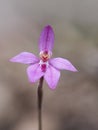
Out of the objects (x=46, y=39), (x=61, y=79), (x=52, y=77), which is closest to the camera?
(x=52, y=77)

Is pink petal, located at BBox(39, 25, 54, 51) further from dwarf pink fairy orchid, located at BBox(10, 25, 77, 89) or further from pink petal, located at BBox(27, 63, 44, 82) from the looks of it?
pink petal, located at BBox(27, 63, 44, 82)

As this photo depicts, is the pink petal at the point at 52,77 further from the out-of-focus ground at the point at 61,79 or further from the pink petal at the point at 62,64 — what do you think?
the out-of-focus ground at the point at 61,79

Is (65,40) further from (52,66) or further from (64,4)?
(52,66)

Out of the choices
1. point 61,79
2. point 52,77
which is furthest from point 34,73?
point 61,79

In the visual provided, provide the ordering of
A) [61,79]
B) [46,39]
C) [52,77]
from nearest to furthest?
1. [52,77]
2. [46,39]
3. [61,79]

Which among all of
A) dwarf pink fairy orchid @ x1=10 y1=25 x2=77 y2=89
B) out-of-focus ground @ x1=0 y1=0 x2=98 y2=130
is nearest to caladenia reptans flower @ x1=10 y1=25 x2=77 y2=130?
dwarf pink fairy orchid @ x1=10 y1=25 x2=77 y2=89

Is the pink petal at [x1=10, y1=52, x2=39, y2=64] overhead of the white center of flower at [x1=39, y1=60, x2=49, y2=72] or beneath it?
overhead

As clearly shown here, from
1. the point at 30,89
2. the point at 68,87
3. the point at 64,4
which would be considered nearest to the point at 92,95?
the point at 68,87

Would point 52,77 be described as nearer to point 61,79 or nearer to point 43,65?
point 43,65
